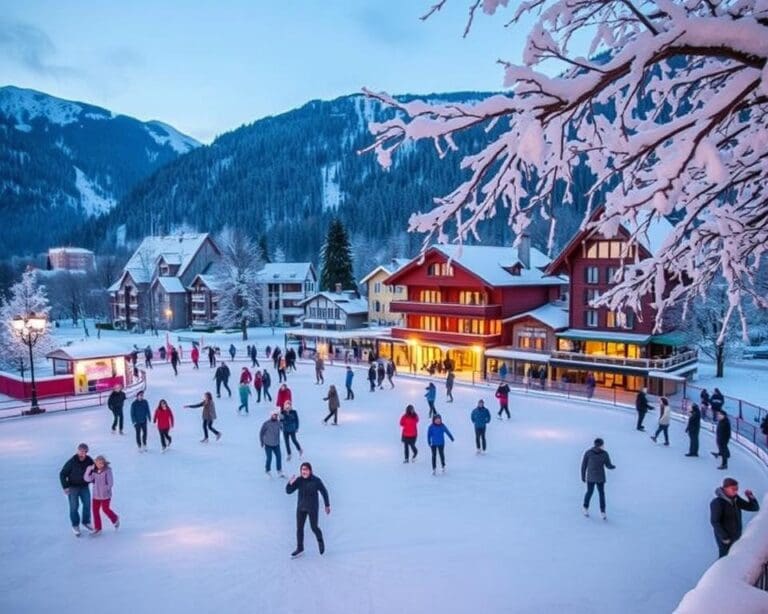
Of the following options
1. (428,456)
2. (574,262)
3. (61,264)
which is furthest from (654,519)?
(61,264)

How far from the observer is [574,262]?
29.1 meters

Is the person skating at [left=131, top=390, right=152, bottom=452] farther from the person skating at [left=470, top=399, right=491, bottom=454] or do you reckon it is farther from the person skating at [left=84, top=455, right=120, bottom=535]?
the person skating at [left=470, top=399, right=491, bottom=454]

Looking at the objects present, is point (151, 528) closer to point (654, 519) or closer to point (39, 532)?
point (39, 532)

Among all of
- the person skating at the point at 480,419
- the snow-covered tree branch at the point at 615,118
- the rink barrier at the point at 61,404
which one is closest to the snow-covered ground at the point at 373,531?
the person skating at the point at 480,419

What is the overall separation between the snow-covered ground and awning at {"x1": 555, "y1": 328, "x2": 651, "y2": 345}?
37.6ft

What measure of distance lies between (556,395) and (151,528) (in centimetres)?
1810

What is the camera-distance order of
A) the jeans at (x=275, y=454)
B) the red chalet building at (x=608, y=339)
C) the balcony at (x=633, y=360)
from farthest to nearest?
the red chalet building at (x=608, y=339) < the balcony at (x=633, y=360) < the jeans at (x=275, y=454)

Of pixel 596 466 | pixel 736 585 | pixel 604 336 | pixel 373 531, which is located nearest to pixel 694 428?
pixel 596 466

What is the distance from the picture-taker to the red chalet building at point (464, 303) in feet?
106

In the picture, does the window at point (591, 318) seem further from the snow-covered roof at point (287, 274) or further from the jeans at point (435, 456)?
the snow-covered roof at point (287, 274)

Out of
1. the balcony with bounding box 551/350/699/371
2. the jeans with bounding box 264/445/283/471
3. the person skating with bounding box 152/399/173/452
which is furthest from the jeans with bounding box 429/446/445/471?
the balcony with bounding box 551/350/699/371

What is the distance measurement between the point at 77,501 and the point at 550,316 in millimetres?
27395

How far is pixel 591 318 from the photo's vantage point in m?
28.9

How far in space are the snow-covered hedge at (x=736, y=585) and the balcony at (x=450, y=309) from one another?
2835 cm
